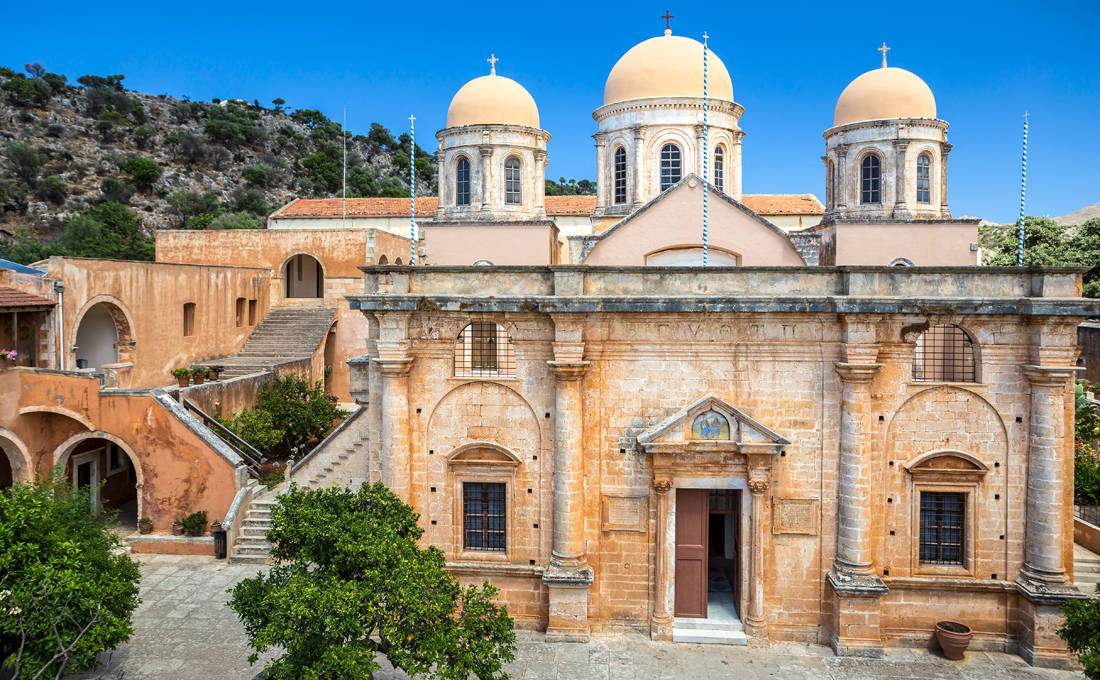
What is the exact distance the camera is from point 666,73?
23.1 m

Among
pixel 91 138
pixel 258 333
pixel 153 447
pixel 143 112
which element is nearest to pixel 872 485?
pixel 153 447

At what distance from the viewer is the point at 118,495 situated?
23.1 metres

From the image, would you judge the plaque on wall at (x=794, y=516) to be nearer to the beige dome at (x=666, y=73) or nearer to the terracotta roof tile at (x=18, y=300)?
the beige dome at (x=666, y=73)

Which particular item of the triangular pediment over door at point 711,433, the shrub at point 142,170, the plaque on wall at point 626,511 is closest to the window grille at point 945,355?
the triangular pediment over door at point 711,433

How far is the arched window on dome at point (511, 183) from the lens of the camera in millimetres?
23812

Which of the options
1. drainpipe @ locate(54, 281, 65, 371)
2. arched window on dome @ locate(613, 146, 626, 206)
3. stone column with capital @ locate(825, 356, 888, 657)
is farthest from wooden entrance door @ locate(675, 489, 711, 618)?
drainpipe @ locate(54, 281, 65, 371)

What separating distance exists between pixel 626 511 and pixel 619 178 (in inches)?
523

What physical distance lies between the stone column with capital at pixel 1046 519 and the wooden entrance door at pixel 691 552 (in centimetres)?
568

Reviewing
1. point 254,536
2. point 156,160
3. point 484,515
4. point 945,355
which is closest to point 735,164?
point 945,355

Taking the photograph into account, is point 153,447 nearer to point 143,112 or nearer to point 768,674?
point 768,674

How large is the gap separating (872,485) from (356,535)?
938cm

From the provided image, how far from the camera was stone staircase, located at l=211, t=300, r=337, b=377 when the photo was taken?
95.8ft

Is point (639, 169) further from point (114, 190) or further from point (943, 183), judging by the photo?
point (114, 190)

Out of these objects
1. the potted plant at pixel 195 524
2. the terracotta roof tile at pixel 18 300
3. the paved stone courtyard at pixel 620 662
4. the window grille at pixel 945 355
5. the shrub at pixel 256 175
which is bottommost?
the paved stone courtyard at pixel 620 662
